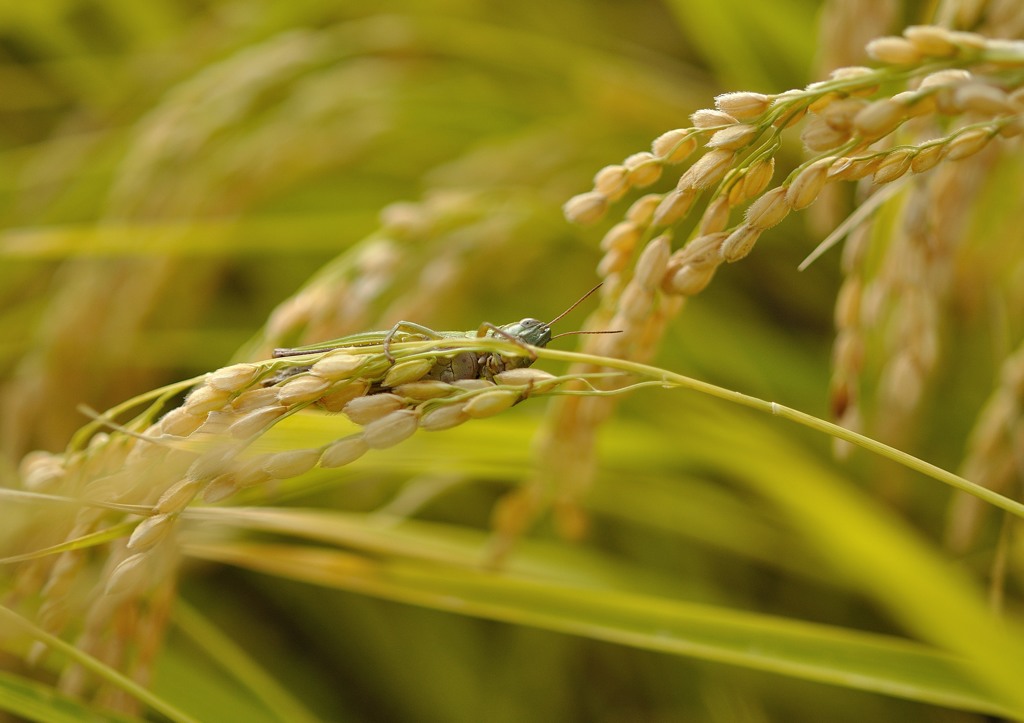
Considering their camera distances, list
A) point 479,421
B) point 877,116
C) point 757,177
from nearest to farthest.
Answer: point 877,116 → point 757,177 → point 479,421

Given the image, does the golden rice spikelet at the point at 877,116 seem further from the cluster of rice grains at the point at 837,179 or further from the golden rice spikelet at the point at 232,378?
the golden rice spikelet at the point at 232,378

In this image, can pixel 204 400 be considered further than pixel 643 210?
No

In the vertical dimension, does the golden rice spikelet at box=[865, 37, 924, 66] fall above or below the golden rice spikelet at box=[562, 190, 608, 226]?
above

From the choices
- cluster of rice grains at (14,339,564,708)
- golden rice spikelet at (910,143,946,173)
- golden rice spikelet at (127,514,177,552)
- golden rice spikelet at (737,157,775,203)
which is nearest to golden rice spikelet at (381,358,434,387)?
cluster of rice grains at (14,339,564,708)

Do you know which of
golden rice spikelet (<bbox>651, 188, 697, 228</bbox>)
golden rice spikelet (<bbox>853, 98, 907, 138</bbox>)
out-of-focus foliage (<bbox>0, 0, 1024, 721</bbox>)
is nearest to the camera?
golden rice spikelet (<bbox>853, 98, 907, 138</bbox>)

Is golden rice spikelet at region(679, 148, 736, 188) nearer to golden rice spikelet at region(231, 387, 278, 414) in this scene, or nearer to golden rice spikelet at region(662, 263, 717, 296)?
golden rice spikelet at region(662, 263, 717, 296)

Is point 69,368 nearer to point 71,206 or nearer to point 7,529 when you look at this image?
point 71,206

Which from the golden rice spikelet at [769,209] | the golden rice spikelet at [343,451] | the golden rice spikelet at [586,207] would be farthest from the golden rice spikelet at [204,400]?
the golden rice spikelet at [769,209]

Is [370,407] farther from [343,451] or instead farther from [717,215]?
[717,215]

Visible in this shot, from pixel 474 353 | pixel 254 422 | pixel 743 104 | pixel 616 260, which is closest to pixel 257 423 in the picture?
pixel 254 422
